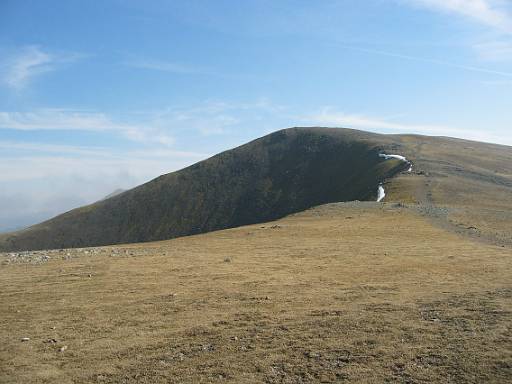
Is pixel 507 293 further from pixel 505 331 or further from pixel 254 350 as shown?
pixel 254 350

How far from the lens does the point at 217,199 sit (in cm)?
17812

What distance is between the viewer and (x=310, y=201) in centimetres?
15200

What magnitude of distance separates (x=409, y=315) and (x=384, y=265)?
10.9 meters

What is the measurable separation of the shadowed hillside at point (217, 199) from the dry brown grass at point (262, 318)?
11280cm

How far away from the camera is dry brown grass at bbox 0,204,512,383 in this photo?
44.1 feet

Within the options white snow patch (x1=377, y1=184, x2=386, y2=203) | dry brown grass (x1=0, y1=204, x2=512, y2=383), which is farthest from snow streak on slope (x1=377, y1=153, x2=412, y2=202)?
dry brown grass (x1=0, y1=204, x2=512, y2=383)

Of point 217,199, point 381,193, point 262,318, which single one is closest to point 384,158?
point 381,193

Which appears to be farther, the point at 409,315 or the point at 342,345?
the point at 409,315

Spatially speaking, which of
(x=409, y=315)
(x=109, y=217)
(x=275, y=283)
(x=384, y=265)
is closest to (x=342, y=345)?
→ (x=409, y=315)

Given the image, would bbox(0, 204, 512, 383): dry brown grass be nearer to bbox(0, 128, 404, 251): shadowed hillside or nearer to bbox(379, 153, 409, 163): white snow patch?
bbox(379, 153, 409, 163): white snow patch

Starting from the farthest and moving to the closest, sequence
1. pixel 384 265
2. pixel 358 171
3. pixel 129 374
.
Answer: pixel 358 171 → pixel 384 265 → pixel 129 374

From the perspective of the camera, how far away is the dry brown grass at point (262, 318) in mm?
13438

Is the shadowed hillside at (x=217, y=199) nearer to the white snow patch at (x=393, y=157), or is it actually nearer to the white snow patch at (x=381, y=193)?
the white snow patch at (x=393, y=157)

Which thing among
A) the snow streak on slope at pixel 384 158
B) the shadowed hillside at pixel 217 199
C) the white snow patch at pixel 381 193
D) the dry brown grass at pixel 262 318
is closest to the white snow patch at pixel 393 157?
the snow streak on slope at pixel 384 158
